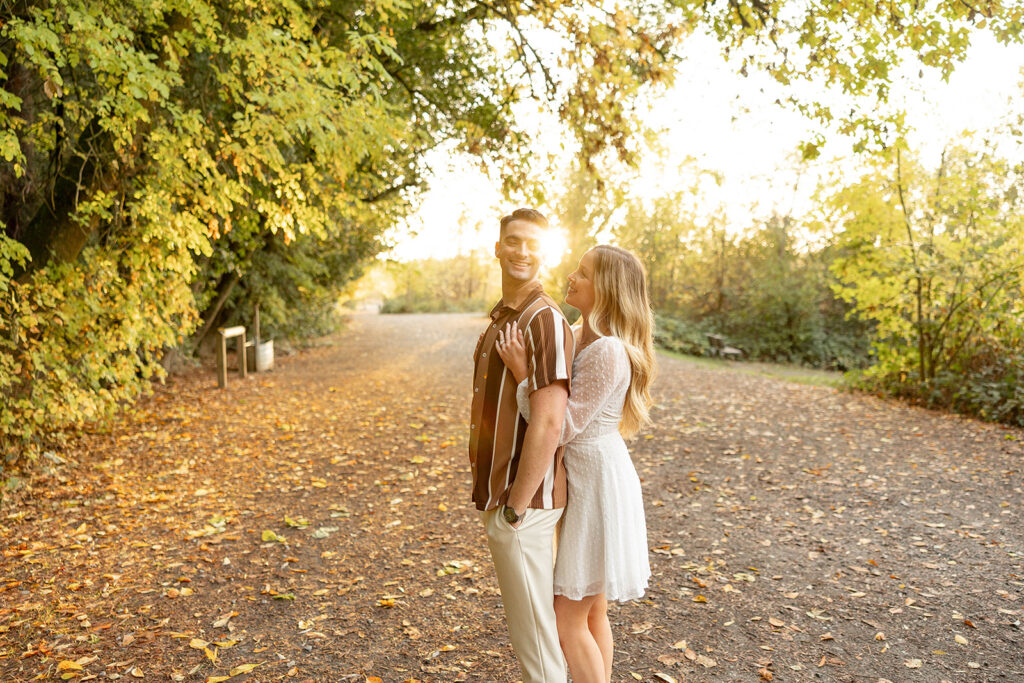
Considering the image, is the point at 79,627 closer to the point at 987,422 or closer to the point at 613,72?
the point at 613,72

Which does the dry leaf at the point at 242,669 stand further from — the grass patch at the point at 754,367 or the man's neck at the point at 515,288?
the grass patch at the point at 754,367

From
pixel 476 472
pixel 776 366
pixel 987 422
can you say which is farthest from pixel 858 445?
pixel 776 366

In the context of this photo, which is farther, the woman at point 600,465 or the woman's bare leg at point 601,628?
the woman's bare leg at point 601,628

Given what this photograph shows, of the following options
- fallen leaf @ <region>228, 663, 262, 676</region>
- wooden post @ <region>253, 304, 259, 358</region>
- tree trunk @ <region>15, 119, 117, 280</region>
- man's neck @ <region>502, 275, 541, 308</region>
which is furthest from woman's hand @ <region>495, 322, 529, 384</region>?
wooden post @ <region>253, 304, 259, 358</region>

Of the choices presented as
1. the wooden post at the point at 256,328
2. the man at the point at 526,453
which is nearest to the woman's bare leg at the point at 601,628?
the man at the point at 526,453

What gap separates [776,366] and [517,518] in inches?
738

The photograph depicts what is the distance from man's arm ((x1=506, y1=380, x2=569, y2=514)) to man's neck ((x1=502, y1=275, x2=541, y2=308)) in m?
0.36

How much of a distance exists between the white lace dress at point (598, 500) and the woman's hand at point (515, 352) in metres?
0.24

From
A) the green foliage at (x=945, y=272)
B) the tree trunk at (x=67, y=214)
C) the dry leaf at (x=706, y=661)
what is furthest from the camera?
the green foliage at (x=945, y=272)

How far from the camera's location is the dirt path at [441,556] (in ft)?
12.1

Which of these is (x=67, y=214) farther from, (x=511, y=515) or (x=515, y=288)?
(x=511, y=515)

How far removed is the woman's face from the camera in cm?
266

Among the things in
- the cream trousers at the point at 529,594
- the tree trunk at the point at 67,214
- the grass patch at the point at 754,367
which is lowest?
the grass patch at the point at 754,367

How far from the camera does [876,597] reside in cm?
444
